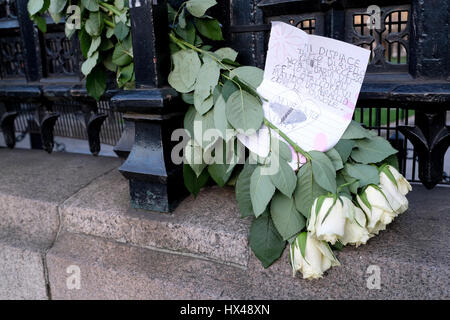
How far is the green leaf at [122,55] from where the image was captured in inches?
48.9

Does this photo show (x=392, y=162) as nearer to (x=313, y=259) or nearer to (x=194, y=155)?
(x=313, y=259)

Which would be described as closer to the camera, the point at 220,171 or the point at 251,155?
the point at 251,155

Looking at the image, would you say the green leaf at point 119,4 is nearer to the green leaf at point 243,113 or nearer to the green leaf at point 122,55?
the green leaf at point 122,55

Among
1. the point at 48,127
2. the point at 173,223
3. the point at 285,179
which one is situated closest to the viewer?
the point at 285,179

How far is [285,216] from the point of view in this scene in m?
0.95

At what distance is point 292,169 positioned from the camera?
97cm

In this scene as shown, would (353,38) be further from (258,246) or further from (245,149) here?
(258,246)

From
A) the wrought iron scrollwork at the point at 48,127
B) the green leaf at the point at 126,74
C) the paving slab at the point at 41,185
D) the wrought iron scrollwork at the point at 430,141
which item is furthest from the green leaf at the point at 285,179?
the wrought iron scrollwork at the point at 48,127

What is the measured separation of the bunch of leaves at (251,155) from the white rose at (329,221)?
1.1 inches

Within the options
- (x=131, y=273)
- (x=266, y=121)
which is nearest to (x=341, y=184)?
(x=266, y=121)

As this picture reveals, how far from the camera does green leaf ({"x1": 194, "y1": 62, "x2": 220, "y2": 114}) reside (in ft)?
3.55

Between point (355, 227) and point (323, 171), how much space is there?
0.48 ft

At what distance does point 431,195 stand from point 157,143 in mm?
911
